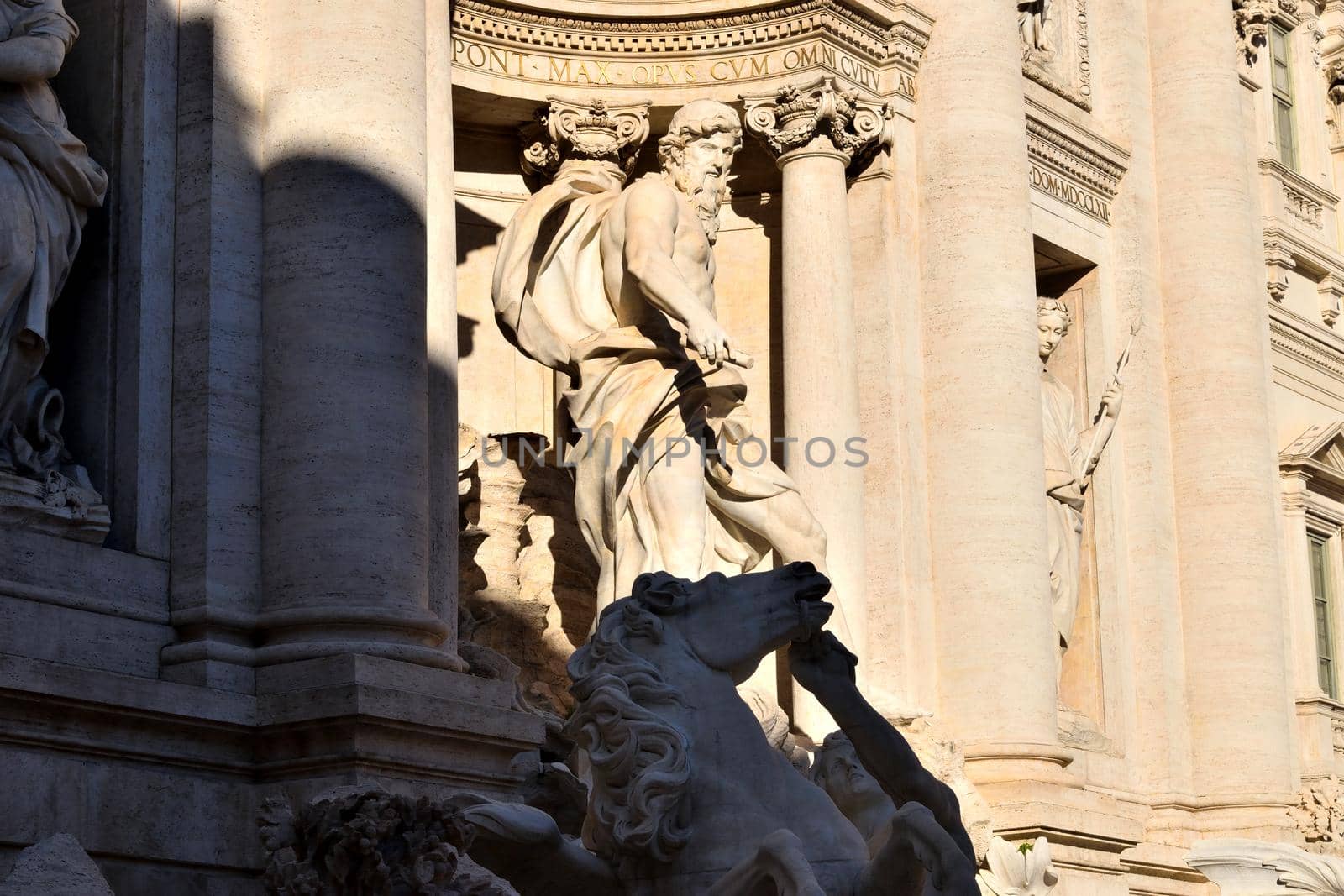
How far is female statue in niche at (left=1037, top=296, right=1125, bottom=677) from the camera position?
17.6m

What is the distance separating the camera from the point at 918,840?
6.41 m

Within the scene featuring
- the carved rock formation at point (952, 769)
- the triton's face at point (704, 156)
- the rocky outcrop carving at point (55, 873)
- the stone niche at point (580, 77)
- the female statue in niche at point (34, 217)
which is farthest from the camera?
the stone niche at point (580, 77)

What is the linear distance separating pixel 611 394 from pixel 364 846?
7545mm

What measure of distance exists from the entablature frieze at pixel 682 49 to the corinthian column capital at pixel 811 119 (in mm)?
159

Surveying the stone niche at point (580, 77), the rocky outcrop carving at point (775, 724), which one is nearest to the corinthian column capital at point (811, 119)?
the stone niche at point (580, 77)

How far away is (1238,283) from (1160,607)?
291cm

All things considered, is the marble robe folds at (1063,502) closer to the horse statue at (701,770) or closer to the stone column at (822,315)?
the stone column at (822,315)

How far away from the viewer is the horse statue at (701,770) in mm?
6793

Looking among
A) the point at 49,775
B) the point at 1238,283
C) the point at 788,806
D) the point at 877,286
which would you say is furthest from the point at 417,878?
the point at 1238,283

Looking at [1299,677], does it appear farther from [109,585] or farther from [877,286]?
[109,585]

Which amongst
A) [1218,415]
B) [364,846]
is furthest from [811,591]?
[1218,415]

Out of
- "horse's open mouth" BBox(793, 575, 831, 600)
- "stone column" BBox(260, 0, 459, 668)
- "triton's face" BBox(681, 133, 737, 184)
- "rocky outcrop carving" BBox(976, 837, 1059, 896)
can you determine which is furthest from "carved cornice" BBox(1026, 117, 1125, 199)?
"horse's open mouth" BBox(793, 575, 831, 600)

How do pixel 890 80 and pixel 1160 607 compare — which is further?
pixel 1160 607

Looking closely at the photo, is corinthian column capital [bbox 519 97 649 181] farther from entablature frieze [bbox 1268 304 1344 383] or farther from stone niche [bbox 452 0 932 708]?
entablature frieze [bbox 1268 304 1344 383]
